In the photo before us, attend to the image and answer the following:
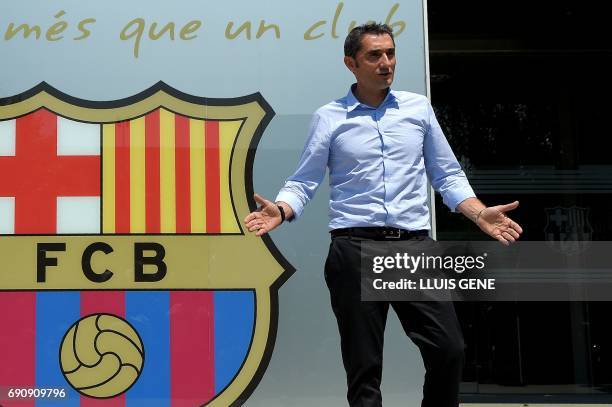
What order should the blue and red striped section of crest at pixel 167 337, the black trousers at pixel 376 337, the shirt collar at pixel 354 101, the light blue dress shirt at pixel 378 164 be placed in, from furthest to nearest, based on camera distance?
the blue and red striped section of crest at pixel 167 337
the shirt collar at pixel 354 101
the light blue dress shirt at pixel 378 164
the black trousers at pixel 376 337

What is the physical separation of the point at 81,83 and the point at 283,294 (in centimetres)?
142

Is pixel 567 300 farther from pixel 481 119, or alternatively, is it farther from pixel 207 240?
pixel 207 240

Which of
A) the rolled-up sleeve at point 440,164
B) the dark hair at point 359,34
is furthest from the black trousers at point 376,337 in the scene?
the dark hair at point 359,34

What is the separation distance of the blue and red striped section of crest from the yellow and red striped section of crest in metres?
0.33

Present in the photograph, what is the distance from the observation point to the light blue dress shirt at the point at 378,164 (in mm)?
2789

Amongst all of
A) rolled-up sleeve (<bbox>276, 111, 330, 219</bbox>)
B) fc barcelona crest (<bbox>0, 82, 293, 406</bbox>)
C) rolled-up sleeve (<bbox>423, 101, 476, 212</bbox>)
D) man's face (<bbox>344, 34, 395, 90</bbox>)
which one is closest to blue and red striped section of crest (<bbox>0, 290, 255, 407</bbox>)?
fc barcelona crest (<bbox>0, 82, 293, 406</bbox>)

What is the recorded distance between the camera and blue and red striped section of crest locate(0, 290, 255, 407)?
3.72 meters

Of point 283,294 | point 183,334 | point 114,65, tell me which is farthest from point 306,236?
point 114,65

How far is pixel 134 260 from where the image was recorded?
3.73 meters

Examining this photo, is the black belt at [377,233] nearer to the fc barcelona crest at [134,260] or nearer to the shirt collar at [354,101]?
the shirt collar at [354,101]

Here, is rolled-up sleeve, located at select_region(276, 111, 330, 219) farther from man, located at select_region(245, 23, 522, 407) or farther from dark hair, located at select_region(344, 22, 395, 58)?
dark hair, located at select_region(344, 22, 395, 58)

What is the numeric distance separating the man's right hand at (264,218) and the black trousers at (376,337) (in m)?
0.25

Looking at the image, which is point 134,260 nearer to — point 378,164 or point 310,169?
point 310,169

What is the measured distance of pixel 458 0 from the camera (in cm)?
502
